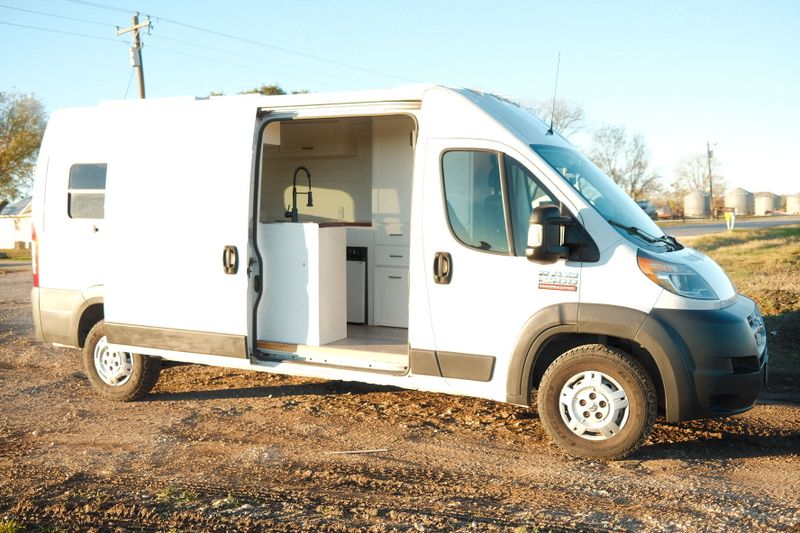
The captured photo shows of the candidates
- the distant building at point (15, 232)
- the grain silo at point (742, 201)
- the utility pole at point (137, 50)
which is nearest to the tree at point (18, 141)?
the distant building at point (15, 232)

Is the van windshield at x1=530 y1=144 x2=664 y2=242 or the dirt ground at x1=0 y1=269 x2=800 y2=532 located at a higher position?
the van windshield at x1=530 y1=144 x2=664 y2=242

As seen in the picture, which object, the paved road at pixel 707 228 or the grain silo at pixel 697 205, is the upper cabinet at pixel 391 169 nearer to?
the paved road at pixel 707 228

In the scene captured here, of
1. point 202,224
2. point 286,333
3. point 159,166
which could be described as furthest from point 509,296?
point 159,166

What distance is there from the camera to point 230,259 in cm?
684

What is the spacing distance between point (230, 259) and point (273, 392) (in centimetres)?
170

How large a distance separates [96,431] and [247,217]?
2.19 metres

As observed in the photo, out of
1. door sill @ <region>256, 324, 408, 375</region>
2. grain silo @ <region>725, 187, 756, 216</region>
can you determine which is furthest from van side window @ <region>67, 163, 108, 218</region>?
grain silo @ <region>725, 187, 756, 216</region>

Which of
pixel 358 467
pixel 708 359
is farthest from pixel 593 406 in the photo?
pixel 358 467

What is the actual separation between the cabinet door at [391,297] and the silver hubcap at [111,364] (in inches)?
105

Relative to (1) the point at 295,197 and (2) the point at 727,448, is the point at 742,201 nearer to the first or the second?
(1) the point at 295,197

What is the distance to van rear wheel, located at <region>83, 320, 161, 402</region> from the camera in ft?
24.7

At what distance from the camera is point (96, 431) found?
665 cm

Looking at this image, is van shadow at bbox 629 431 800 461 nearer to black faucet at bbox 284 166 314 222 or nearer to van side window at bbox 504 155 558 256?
van side window at bbox 504 155 558 256

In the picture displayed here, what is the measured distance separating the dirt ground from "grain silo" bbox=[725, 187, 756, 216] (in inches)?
2921
